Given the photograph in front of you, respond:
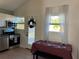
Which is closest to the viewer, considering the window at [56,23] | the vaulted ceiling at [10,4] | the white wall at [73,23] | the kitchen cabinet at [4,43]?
the white wall at [73,23]

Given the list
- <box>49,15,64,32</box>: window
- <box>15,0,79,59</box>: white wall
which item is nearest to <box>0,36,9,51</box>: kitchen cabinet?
<box>15,0,79,59</box>: white wall

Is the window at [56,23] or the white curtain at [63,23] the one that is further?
the window at [56,23]

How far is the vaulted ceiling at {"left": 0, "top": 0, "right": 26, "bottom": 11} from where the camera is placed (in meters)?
5.44

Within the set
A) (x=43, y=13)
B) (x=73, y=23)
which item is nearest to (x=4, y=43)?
(x=43, y=13)

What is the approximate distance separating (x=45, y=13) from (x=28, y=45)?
223cm

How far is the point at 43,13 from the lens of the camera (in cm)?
522

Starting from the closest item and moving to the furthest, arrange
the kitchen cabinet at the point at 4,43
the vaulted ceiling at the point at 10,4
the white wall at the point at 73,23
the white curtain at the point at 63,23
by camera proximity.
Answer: the white wall at the point at 73,23
the white curtain at the point at 63,23
the kitchen cabinet at the point at 4,43
the vaulted ceiling at the point at 10,4

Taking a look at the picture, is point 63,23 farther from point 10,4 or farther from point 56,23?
point 10,4

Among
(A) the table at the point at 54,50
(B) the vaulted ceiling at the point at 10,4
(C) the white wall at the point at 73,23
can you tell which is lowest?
(A) the table at the point at 54,50

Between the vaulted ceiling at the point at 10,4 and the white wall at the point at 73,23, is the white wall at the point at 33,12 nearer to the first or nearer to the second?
the vaulted ceiling at the point at 10,4

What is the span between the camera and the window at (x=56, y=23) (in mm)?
4645

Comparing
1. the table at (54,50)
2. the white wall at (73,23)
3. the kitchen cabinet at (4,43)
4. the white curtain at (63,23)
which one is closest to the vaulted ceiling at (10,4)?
the kitchen cabinet at (4,43)

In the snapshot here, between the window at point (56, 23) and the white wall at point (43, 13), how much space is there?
0.35 m

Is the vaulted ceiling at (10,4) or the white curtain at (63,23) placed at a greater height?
the vaulted ceiling at (10,4)
